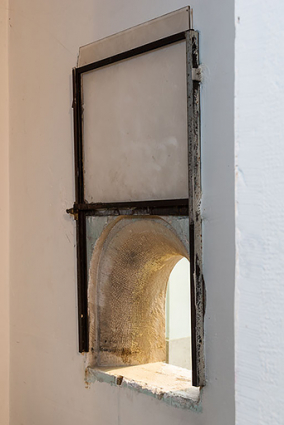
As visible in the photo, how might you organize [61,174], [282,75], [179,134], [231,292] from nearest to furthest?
[282,75]
[231,292]
[179,134]
[61,174]

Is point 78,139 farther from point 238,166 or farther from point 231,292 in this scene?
point 238,166

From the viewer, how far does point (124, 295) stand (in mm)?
2324

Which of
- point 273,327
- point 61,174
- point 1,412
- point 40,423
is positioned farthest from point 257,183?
Result: point 1,412

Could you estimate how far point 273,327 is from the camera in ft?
1.98

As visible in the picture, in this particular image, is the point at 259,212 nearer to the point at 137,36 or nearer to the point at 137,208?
the point at 137,208

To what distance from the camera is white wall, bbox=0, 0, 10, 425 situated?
9.19 ft

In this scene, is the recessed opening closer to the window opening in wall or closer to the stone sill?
the stone sill

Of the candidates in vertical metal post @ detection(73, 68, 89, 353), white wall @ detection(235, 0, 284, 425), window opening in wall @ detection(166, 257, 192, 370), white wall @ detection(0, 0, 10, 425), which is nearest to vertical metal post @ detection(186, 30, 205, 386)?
vertical metal post @ detection(73, 68, 89, 353)

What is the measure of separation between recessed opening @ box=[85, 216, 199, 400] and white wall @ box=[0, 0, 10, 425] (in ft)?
2.35

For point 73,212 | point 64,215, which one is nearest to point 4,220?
point 64,215

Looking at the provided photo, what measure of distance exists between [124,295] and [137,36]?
1.11 meters

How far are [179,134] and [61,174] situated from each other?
79cm

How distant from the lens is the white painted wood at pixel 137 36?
1.89 metres

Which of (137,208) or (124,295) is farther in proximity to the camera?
(124,295)
